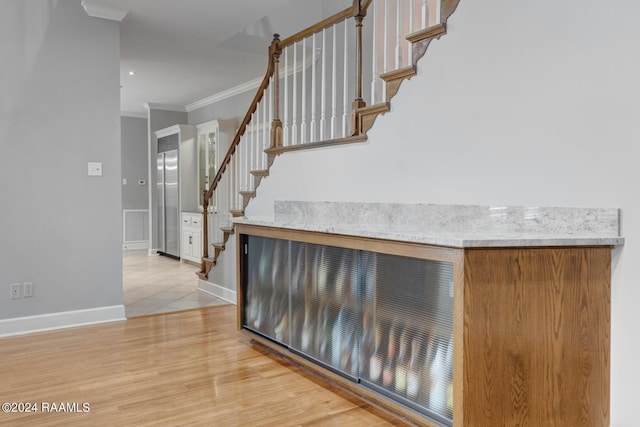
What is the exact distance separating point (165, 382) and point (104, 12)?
10.1 ft

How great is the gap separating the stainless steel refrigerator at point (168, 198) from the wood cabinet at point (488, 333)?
247 inches

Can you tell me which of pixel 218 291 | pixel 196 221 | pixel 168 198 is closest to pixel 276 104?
pixel 218 291

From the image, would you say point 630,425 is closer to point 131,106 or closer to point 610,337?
point 610,337

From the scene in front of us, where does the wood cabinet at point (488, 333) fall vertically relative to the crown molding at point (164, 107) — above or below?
below

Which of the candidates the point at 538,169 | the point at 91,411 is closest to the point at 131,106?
the point at 91,411

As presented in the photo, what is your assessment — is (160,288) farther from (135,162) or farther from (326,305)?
(135,162)

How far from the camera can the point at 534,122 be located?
2.10 m

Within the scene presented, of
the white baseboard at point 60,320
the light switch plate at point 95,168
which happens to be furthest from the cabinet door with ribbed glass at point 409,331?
the light switch plate at point 95,168

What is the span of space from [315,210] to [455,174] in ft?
4.16

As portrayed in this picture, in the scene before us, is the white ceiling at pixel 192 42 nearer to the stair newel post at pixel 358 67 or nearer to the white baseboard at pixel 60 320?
the stair newel post at pixel 358 67

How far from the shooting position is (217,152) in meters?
7.41

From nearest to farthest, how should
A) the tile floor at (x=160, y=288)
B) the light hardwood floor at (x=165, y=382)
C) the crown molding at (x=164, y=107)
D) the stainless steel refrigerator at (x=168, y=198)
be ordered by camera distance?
the light hardwood floor at (x=165, y=382) → the tile floor at (x=160, y=288) → the stainless steel refrigerator at (x=168, y=198) → the crown molding at (x=164, y=107)

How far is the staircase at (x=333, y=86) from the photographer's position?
278 centimetres

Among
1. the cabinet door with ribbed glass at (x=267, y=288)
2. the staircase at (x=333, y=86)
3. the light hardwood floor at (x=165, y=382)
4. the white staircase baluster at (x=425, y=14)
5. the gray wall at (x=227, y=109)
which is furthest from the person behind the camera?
the gray wall at (x=227, y=109)
